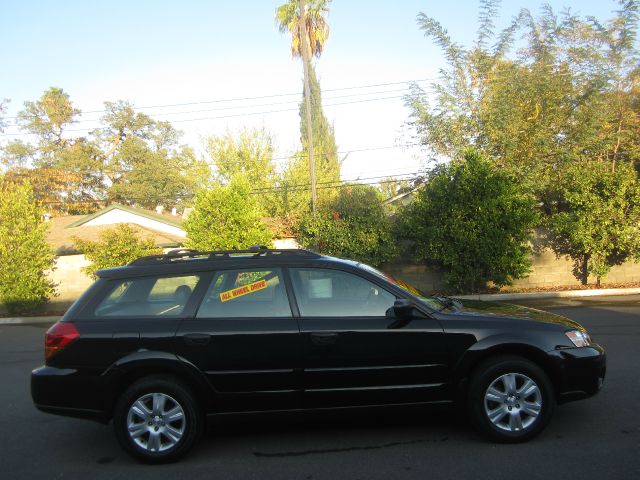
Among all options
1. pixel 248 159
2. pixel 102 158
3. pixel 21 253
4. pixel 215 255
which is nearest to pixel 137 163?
pixel 102 158

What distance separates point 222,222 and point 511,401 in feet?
48.2

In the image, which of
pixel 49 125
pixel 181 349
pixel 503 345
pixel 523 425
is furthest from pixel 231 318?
pixel 49 125

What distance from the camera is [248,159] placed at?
33094mm

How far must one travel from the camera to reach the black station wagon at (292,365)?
172 inches

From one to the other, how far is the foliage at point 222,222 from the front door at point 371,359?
13795mm

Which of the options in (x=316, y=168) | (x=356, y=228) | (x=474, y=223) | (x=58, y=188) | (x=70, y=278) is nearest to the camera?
(x=474, y=223)

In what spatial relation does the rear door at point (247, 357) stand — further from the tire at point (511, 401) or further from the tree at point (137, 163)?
the tree at point (137, 163)

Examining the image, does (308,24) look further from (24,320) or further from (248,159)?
(24,320)

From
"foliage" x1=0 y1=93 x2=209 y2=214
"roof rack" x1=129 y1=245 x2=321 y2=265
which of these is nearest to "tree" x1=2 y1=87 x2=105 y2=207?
"foliage" x1=0 y1=93 x2=209 y2=214

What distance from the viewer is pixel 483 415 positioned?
4410mm

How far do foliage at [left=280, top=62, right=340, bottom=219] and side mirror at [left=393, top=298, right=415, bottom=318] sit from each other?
72.3 ft

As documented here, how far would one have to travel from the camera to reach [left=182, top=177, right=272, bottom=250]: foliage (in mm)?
18016

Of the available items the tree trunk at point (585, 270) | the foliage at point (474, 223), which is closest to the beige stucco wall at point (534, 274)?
the tree trunk at point (585, 270)

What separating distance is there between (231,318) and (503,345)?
2246 mm
